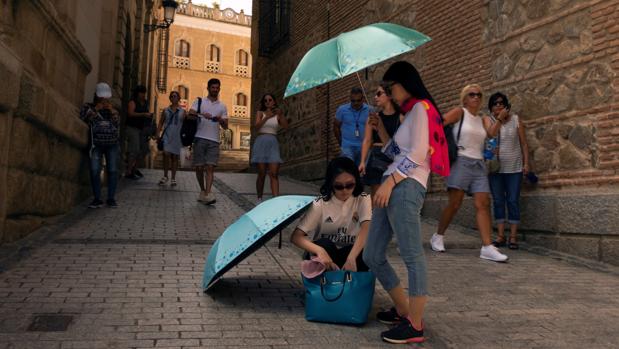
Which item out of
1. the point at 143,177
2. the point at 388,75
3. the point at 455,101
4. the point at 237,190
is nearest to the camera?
the point at 388,75

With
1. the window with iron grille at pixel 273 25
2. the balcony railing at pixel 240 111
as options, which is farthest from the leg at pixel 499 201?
the balcony railing at pixel 240 111

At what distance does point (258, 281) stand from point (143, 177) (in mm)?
8757

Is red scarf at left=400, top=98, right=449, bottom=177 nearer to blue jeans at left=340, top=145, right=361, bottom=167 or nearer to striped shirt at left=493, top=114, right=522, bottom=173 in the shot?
striped shirt at left=493, top=114, right=522, bottom=173

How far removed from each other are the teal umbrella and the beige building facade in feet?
128

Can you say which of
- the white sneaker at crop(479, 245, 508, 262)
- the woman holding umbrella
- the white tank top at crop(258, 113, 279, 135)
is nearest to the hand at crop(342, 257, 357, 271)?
the woman holding umbrella

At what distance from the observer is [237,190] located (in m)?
10.7

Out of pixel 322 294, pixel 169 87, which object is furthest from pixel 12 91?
pixel 169 87

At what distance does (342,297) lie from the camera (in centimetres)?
339

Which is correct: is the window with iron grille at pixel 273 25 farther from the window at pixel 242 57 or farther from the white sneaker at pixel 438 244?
the window at pixel 242 57

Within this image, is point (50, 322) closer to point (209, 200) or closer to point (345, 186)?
point (345, 186)

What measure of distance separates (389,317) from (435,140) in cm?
Answer: 121

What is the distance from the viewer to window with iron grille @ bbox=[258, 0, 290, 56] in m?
16.1

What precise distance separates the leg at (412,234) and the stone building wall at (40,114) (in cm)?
349

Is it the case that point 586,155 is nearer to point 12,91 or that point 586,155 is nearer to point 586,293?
point 586,293
